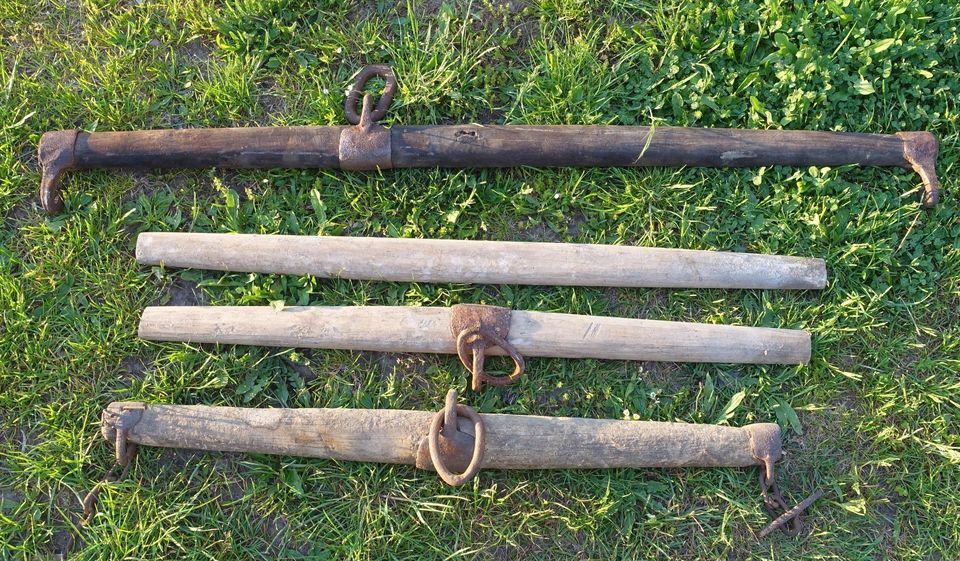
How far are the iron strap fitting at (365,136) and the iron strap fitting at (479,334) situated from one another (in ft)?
2.79

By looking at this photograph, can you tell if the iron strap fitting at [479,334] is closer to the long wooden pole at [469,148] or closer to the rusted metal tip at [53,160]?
the long wooden pole at [469,148]

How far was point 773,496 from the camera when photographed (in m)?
3.08

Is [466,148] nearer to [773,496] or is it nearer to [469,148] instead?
[469,148]

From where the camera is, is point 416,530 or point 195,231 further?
point 195,231

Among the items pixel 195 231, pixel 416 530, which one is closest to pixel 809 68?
pixel 416 530

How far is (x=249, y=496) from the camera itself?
119 inches

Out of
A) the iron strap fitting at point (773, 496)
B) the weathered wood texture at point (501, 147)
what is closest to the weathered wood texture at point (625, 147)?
the weathered wood texture at point (501, 147)

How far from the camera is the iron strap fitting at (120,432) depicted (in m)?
2.92

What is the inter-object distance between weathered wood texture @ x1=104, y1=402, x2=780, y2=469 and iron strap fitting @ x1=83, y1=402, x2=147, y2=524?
2cm

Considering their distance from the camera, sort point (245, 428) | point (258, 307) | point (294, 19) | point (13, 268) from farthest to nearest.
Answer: point (294, 19) → point (13, 268) → point (258, 307) → point (245, 428)

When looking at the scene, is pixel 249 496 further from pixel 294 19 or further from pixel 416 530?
pixel 294 19

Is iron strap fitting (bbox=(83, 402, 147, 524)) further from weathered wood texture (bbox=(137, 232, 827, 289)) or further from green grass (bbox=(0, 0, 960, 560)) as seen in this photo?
weathered wood texture (bbox=(137, 232, 827, 289))

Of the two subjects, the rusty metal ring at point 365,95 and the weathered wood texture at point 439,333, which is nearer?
the weathered wood texture at point 439,333

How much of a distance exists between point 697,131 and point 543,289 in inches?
42.6
